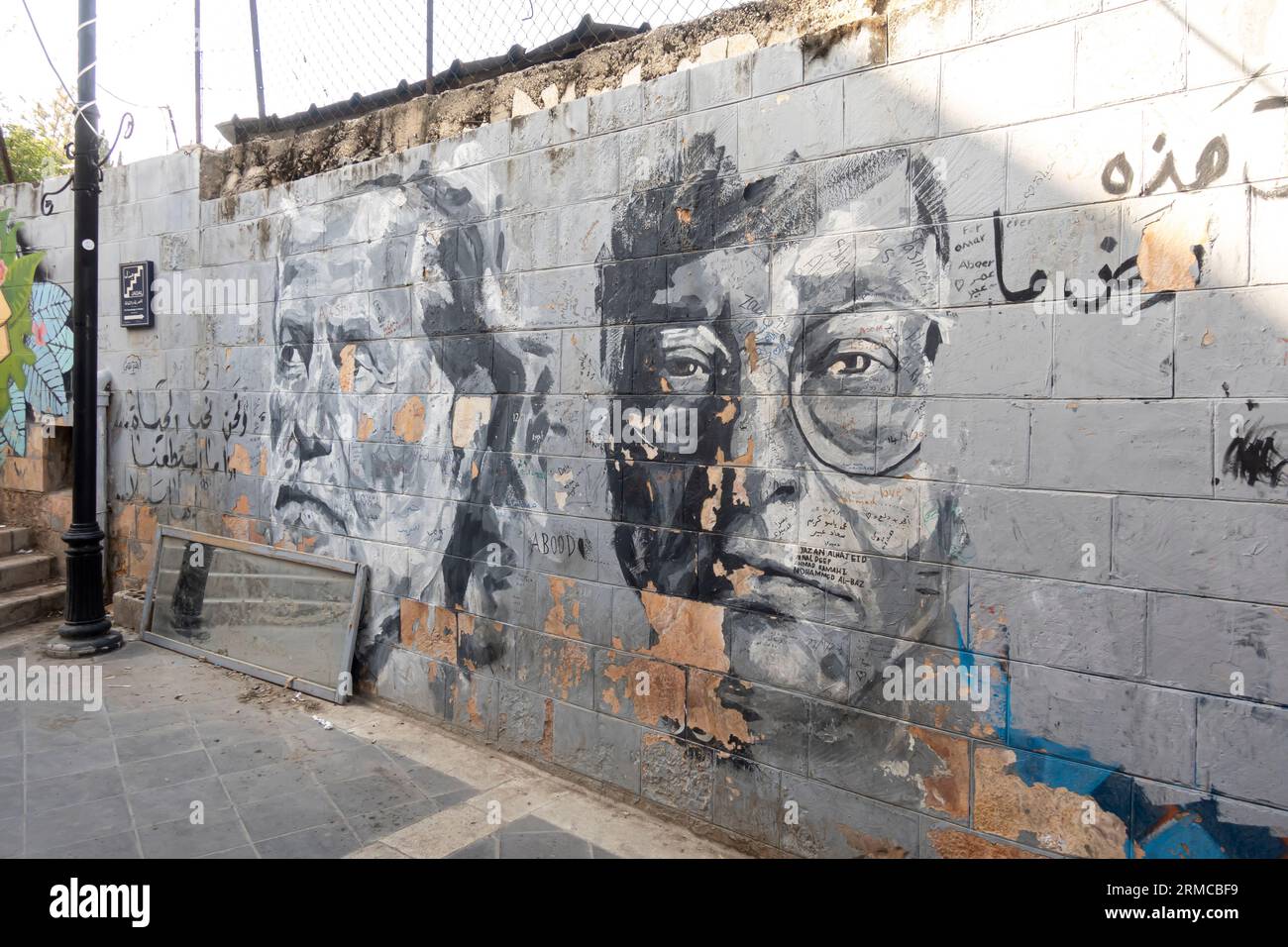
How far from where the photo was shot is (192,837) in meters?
3.64

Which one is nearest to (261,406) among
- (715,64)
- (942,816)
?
(715,64)

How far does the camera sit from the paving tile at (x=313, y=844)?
3.53 metres

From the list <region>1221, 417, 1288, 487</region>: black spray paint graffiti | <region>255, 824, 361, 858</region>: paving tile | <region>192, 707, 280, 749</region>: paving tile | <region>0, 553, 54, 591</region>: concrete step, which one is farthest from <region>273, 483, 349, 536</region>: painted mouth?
<region>1221, 417, 1288, 487</region>: black spray paint graffiti

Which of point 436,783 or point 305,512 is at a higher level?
point 305,512

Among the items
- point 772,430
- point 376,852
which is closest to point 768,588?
point 772,430

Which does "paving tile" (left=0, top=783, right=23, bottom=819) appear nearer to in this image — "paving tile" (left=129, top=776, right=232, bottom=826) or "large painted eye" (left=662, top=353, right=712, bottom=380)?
"paving tile" (left=129, top=776, right=232, bottom=826)

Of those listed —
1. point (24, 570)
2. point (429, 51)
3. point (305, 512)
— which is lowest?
point (24, 570)

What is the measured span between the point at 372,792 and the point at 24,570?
485cm

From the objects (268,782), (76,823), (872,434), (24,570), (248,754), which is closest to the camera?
(872,434)

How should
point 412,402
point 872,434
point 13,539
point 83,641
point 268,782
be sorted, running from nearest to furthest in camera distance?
point 872,434 → point 268,782 → point 412,402 → point 83,641 → point 13,539

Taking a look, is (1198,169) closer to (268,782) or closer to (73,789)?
(268,782)

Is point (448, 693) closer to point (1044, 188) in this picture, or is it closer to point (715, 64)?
point (715, 64)

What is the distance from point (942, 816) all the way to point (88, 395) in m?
6.13

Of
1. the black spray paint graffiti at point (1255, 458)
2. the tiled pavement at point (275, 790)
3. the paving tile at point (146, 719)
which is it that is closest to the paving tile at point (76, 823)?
the tiled pavement at point (275, 790)
